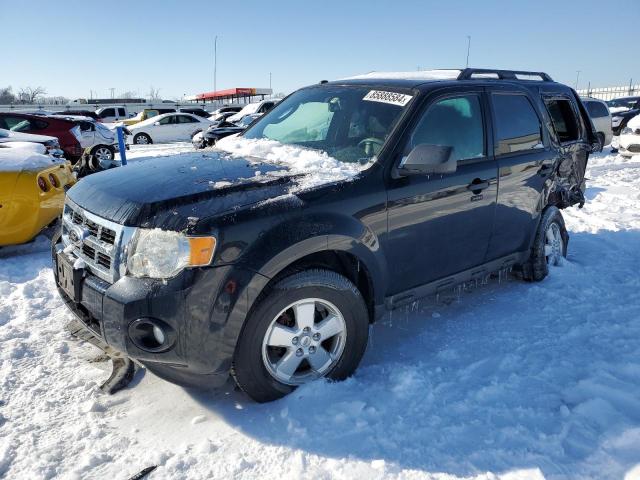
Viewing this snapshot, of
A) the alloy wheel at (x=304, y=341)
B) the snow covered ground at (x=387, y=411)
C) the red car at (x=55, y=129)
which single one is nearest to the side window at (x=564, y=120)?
the snow covered ground at (x=387, y=411)

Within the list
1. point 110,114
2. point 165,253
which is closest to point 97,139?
point 165,253

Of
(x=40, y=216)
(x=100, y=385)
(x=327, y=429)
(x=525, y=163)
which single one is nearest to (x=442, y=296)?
(x=525, y=163)

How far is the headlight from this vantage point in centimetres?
242

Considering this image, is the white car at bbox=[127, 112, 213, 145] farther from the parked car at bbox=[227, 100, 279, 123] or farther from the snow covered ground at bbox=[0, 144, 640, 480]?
the snow covered ground at bbox=[0, 144, 640, 480]

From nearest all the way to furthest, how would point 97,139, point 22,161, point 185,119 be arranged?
point 22,161
point 97,139
point 185,119

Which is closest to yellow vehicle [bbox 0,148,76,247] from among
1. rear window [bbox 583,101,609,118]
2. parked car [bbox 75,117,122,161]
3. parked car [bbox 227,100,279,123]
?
parked car [bbox 75,117,122,161]

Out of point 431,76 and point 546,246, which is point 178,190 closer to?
point 431,76

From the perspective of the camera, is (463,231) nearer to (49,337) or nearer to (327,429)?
(327,429)

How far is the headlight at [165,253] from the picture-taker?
242 centimetres

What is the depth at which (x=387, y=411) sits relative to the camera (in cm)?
273

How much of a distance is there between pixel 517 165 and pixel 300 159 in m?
1.89

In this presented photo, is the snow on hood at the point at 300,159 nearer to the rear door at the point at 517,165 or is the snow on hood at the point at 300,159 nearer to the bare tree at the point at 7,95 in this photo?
the rear door at the point at 517,165

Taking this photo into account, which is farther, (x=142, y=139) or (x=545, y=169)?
(x=142, y=139)

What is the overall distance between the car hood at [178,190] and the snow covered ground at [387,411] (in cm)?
110
